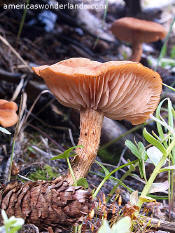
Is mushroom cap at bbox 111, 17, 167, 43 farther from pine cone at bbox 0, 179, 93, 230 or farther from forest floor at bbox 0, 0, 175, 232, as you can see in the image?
pine cone at bbox 0, 179, 93, 230

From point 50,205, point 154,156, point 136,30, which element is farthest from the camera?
point 136,30

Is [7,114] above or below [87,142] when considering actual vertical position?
above

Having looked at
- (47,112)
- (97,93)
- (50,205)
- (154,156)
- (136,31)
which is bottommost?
(47,112)

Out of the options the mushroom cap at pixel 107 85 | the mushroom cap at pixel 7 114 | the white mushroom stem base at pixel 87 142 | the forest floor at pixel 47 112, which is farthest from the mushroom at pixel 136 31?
the mushroom cap at pixel 7 114

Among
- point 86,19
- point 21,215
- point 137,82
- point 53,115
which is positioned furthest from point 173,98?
point 86,19

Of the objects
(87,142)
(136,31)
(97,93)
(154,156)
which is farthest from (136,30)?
(154,156)

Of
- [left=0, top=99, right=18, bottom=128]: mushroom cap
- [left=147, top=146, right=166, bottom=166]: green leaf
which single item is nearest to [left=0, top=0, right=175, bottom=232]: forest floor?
[left=0, top=99, right=18, bottom=128]: mushroom cap

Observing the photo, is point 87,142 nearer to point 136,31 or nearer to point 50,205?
point 50,205
